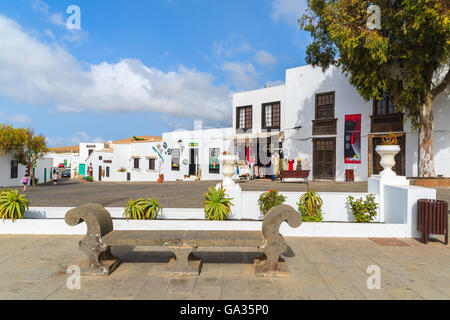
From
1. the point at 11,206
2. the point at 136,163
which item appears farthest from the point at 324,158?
the point at 136,163

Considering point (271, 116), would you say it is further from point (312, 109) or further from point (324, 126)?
point (324, 126)

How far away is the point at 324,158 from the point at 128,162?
78.6 ft

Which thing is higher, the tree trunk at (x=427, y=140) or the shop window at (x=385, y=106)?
the shop window at (x=385, y=106)

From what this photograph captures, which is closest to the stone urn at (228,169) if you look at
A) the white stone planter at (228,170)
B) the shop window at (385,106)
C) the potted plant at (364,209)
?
the white stone planter at (228,170)

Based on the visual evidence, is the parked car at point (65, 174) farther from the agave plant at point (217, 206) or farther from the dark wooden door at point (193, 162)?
the agave plant at point (217, 206)

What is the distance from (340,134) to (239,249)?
14961 mm

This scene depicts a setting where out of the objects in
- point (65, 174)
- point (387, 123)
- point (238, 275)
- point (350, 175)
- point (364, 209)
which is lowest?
point (65, 174)

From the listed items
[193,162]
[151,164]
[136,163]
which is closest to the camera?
[193,162]

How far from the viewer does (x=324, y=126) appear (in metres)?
19.0

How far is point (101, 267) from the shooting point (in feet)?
13.5

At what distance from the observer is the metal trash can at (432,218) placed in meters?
5.59

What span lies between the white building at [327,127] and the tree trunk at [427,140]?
997mm
